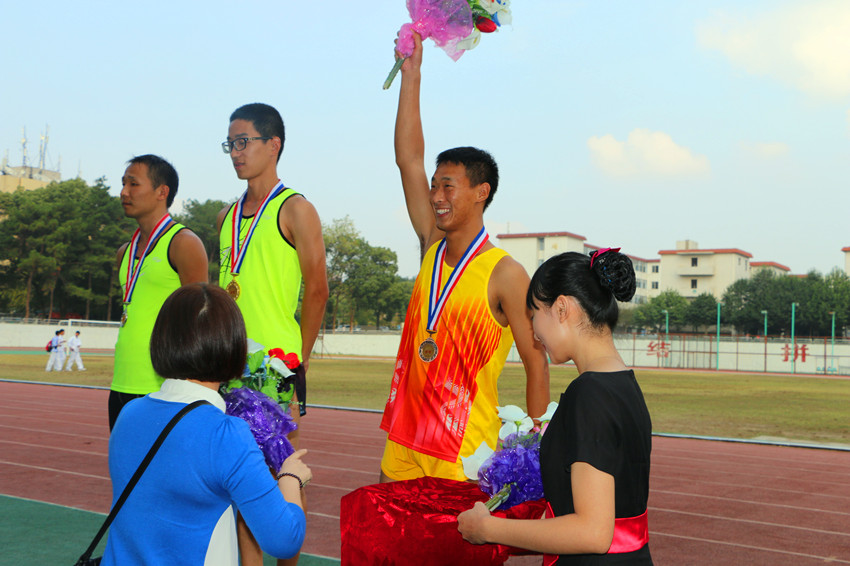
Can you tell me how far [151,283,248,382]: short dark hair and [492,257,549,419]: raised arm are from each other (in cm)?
121

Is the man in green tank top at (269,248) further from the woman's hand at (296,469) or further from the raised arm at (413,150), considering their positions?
the woman's hand at (296,469)

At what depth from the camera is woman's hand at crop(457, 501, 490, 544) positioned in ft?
5.91

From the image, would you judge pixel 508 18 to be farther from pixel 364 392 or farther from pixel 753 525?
pixel 364 392

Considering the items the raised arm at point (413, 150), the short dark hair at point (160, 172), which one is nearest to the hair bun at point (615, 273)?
the raised arm at point (413, 150)

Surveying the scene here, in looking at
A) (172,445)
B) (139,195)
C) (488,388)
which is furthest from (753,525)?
(172,445)

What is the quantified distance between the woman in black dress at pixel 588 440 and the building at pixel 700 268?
291 feet

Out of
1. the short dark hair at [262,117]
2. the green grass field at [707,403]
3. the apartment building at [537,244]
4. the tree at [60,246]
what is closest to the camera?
the short dark hair at [262,117]

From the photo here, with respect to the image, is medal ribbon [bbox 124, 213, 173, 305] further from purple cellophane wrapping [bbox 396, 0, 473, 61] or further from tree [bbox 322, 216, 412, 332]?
tree [bbox 322, 216, 412, 332]

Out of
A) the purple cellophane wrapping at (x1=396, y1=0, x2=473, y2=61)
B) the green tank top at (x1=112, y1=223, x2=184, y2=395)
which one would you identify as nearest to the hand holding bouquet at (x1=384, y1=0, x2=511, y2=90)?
the purple cellophane wrapping at (x1=396, y1=0, x2=473, y2=61)

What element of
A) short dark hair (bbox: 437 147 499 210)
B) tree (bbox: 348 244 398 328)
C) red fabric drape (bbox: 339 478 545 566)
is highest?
tree (bbox: 348 244 398 328)

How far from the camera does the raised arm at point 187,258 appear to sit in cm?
372

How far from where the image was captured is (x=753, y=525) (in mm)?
6406

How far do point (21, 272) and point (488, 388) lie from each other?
60.2 m

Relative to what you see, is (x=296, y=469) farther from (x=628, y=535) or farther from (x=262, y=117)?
(x=262, y=117)
